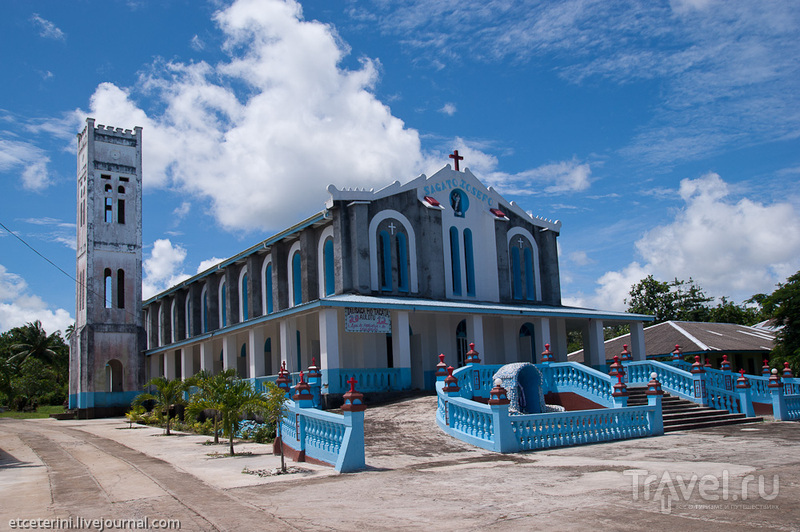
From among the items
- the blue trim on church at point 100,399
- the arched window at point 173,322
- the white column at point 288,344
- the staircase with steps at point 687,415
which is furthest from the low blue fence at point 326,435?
the arched window at point 173,322

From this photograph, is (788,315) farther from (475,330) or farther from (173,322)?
(173,322)

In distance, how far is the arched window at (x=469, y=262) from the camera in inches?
1094

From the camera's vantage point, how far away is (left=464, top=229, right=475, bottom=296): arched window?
27.8 meters

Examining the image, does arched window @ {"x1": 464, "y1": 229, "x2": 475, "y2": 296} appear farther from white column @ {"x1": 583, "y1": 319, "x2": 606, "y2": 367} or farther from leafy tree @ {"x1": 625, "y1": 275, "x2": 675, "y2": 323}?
leafy tree @ {"x1": 625, "y1": 275, "x2": 675, "y2": 323}

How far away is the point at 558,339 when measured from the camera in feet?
93.9

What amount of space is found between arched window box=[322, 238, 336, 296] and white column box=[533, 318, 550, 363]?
799 cm

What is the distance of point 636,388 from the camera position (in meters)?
21.2

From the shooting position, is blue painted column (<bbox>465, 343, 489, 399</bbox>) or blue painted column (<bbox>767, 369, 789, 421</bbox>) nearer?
blue painted column (<bbox>465, 343, 489, 399</bbox>)

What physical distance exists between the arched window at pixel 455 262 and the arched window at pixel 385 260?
2.92 meters

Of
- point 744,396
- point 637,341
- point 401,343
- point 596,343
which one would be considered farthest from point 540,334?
point 744,396

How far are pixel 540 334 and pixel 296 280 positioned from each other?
1008 cm

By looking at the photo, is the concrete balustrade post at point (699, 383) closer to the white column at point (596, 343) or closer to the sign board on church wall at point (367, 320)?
the white column at point (596, 343)

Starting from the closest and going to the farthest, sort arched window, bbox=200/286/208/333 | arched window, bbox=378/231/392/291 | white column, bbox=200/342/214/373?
arched window, bbox=378/231/392/291, white column, bbox=200/342/214/373, arched window, bbox=200/286/208/333

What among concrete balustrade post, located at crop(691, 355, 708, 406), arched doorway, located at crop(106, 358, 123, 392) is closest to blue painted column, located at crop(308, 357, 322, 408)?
concrete balustrade post, located at crop(691, 355, 708, 406)
